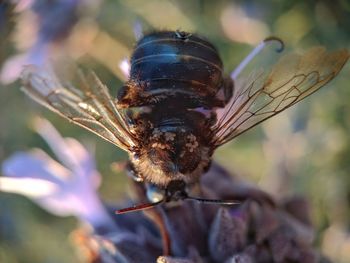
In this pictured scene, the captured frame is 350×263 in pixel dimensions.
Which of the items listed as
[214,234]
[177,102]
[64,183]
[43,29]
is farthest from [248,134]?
[177,102]

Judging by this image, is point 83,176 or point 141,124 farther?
point 83,176

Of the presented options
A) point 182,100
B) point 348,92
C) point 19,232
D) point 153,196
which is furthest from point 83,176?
point 348,92

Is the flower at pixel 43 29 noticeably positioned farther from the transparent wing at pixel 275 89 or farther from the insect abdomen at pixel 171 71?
the transparent wing at pixel 275 89

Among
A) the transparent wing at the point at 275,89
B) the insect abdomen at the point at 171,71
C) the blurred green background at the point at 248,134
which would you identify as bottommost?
the transparent wing at the point at 275,89

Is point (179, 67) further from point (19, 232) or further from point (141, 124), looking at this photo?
point (19, 232)

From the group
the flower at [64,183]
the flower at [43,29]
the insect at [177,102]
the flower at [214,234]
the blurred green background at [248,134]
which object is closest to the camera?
the insect at [177,102]

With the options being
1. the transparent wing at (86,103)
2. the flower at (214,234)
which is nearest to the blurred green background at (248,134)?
the flower at (214,234)

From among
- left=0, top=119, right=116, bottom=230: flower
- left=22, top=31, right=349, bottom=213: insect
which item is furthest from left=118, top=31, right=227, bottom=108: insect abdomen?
left=0, top=119, right=116, bottom=230: flower
